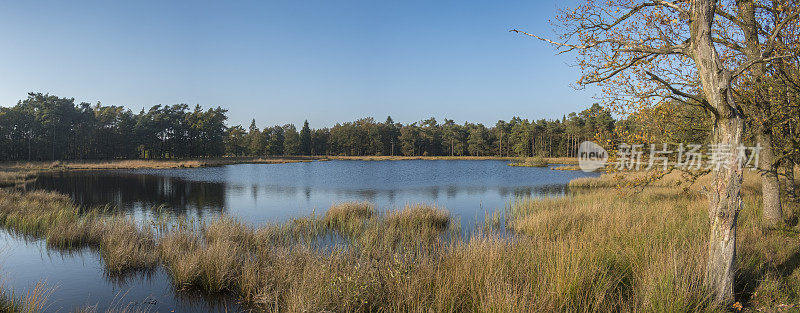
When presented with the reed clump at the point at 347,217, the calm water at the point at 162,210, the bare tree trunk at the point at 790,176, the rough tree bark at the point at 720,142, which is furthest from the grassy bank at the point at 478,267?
the bare tree trunk at the point at 790,176

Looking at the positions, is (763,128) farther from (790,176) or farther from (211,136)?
(211,136)

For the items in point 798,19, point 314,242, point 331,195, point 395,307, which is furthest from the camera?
point 331,195

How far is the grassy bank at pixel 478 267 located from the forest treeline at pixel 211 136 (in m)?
3.31

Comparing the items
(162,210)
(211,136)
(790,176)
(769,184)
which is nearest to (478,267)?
(769,184)

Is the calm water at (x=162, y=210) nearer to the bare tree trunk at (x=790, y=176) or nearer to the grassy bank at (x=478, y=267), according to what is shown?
the grassy bank at (x=478, y=267)

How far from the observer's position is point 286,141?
339ft

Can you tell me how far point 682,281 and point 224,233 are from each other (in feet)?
30.2

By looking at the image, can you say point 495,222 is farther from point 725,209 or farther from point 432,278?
point 725,209

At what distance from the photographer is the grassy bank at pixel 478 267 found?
4.83m

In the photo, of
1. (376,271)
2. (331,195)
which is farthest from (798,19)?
(331,195)

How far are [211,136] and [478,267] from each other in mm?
82566

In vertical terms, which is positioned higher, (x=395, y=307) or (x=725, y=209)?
(x=725, y=209)

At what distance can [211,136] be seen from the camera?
78.4 meters

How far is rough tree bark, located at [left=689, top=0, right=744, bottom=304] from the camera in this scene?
168 inches
